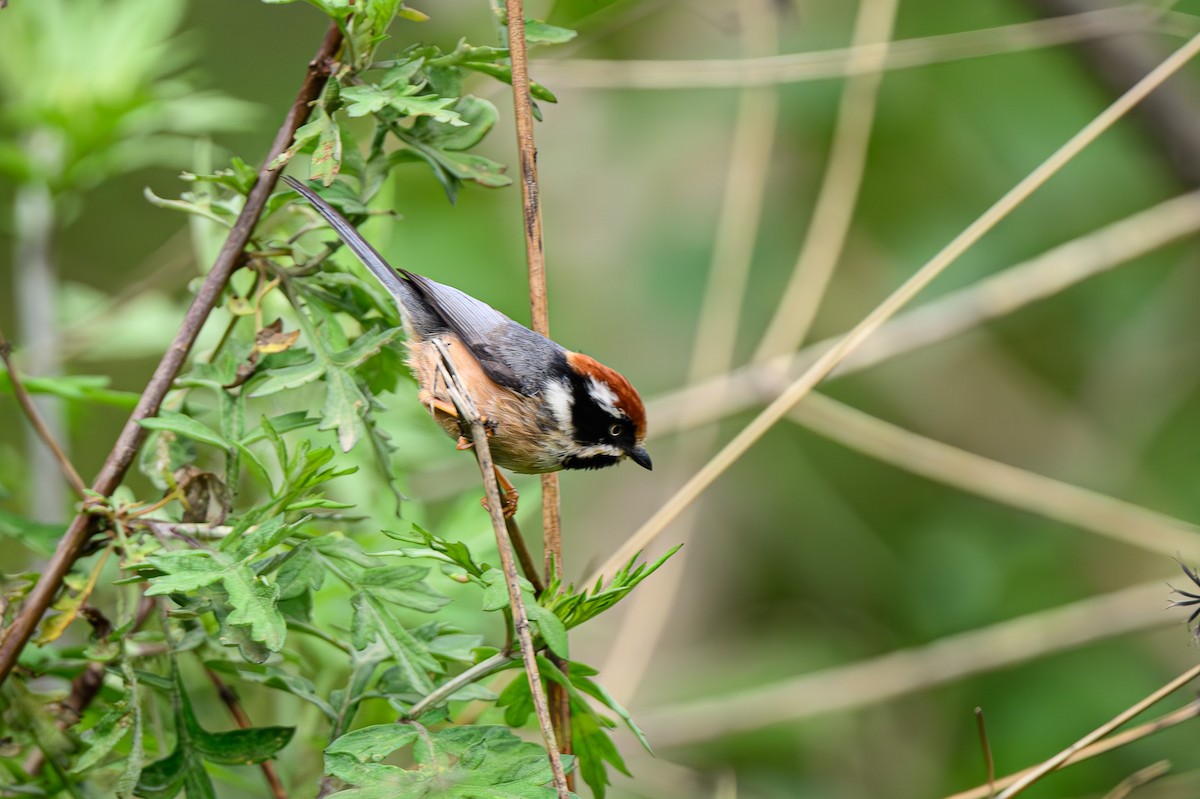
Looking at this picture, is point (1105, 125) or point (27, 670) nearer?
point (27, 670)

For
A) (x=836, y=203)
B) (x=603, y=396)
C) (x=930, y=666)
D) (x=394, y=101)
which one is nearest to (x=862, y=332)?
(x=603, y=396)

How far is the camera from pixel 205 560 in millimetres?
1608

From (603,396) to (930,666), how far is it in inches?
79.5

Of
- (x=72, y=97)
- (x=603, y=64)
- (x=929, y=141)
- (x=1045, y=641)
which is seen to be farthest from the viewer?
(x=929, y=141)

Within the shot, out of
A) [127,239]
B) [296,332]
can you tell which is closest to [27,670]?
[296,332]

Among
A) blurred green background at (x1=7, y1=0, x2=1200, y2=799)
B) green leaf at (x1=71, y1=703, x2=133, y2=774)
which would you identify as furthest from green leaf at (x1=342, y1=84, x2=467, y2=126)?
blurred green background at (x1=7, y1=0, x2=1200, y2=799)

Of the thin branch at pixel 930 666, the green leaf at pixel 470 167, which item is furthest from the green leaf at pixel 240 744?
the thin branch at pixel 930 666

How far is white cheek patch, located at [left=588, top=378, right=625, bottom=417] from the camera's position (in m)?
2.83

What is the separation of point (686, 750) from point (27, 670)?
133 inches

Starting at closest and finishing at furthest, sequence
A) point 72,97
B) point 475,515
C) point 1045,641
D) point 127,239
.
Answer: point 475,515 → point 72,97 → point 1045,641 → point 127,239

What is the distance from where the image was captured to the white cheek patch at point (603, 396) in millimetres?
2834

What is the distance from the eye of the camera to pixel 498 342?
2.85 meters

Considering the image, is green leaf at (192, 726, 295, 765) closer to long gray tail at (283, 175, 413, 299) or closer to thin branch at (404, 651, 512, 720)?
thin branch at (404, 651, 512, 720)

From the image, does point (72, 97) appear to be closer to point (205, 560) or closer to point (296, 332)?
point (296, 332)
